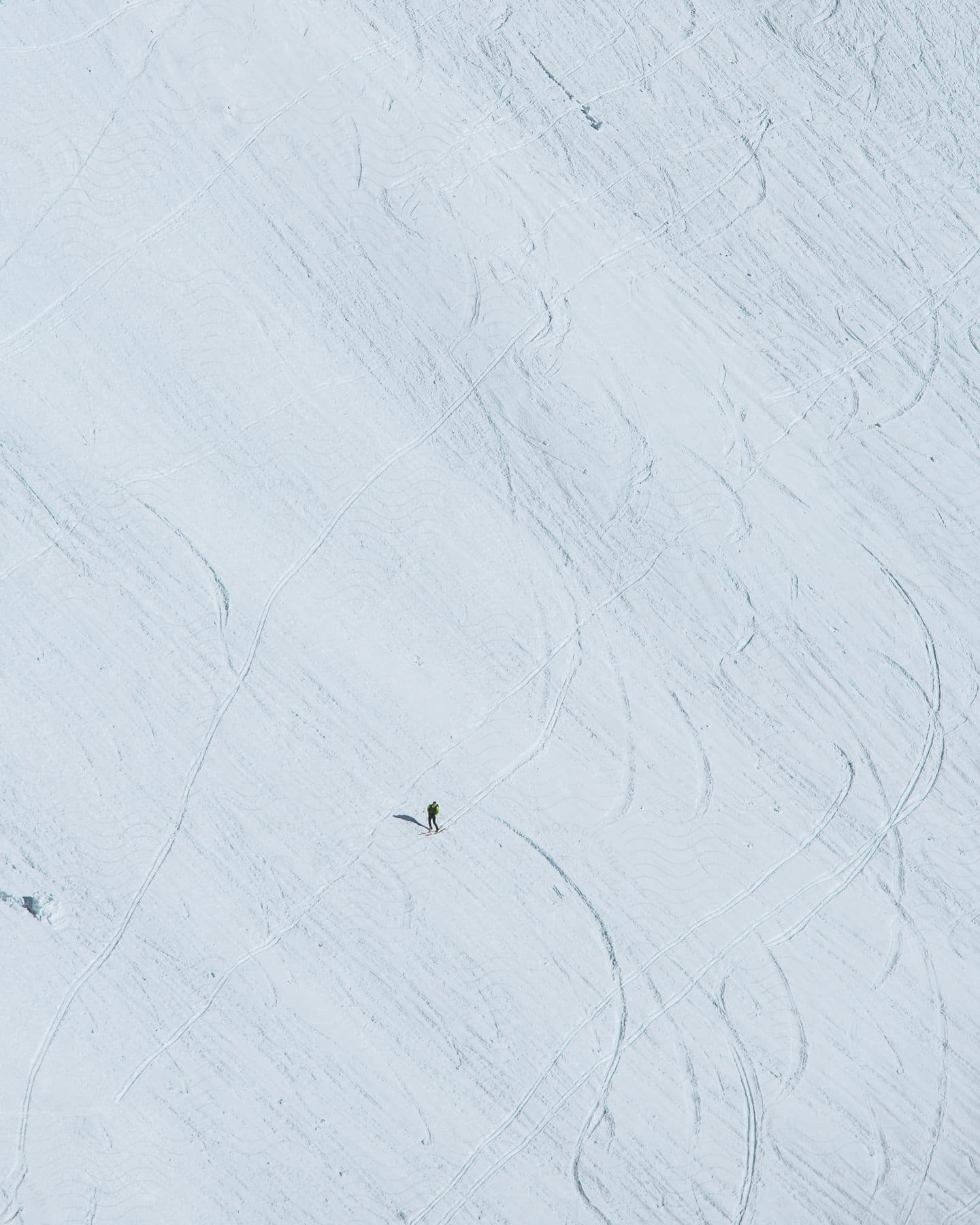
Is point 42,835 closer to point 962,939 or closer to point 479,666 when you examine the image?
point 479,666

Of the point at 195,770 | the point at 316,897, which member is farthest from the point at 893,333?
the point at 195,770

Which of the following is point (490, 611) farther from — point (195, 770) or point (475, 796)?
point (195, 770)

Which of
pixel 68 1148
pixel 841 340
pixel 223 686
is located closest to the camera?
pixel 68 1148

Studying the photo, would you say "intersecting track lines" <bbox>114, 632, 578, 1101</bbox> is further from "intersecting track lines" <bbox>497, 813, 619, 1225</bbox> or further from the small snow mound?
the small snow mound

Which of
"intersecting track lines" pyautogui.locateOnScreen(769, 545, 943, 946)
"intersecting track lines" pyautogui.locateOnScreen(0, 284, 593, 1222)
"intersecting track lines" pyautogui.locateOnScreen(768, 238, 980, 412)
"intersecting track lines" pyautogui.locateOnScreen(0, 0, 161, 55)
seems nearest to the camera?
"intersecting track lines" pyautogui.locateOnScreen(0, 284, 593, 1222)

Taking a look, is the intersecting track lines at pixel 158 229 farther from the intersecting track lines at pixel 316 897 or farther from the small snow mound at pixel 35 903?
the intersecting track lines at pixel 316 897

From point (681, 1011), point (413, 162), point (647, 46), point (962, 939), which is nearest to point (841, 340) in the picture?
point (647, 46)

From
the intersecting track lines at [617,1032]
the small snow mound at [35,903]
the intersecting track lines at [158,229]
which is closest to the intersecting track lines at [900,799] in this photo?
the intersecting track lines at [617,1032]

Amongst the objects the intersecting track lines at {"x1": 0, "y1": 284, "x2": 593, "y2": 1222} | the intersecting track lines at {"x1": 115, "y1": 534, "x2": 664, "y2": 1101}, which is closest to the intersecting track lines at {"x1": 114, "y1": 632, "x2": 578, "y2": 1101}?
the intersecting track lines at {"x1": 115, "y1": 534, "x2": 664, "y2": 1101}
